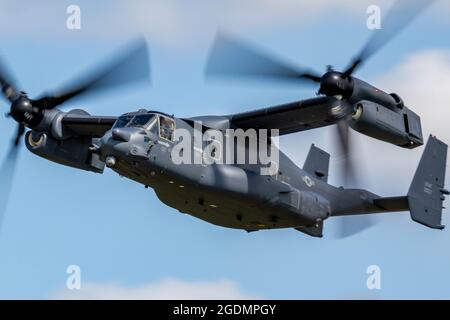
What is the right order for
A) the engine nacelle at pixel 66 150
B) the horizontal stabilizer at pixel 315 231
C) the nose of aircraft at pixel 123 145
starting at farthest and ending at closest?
the engine nacelle at pixel 66 150 → the horizontal stabilizer at pixel 315 231 → the nose of aircraft at pixel 123 145

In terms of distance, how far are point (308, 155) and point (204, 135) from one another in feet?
15.3

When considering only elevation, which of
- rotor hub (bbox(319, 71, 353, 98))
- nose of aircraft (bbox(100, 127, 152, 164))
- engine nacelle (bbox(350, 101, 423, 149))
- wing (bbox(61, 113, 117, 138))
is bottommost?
nose of aircraft (bbox(100, 127, 152, 164))

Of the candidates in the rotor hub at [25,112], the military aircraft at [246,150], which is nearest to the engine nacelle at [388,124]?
the military aircraft at [246,150]

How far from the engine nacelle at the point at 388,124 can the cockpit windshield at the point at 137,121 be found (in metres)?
4.82

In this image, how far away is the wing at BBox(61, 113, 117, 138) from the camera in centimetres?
2800

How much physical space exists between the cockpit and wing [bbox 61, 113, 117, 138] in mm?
2230

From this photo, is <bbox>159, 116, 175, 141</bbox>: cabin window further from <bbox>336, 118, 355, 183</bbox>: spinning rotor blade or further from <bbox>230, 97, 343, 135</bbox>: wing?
<bbox>336, 118, 355, 183</bbox>: spinning rotor blade

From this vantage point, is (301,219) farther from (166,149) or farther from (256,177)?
(166,149)

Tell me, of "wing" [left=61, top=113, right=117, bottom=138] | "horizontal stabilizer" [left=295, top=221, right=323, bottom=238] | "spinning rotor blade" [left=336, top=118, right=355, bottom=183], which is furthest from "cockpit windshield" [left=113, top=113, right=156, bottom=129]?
"horizontal stabilizer" [left=295, top=221, right=323, bottom=238]

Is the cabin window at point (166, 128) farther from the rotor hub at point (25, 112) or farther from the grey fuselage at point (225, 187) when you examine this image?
the rotor hub at point (25, 112)

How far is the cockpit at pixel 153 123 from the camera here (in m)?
25.3

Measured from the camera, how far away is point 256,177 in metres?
26.5

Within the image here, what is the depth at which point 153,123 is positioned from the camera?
83.4 feet

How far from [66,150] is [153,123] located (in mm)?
4205
